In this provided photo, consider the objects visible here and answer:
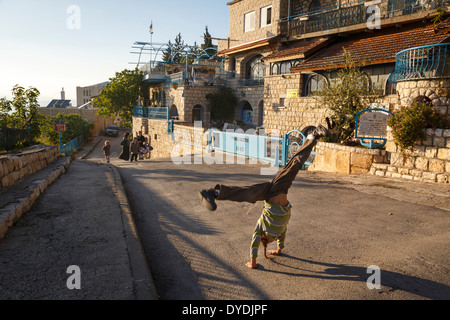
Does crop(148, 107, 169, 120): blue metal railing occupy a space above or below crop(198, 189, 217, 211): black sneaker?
above

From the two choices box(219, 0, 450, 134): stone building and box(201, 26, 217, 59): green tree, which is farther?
box(201, 26, 217, 59): green tree

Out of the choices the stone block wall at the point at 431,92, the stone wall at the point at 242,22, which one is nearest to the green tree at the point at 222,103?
the stone wall at the point at 242,22

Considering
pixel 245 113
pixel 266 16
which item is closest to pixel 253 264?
pixel 266 16

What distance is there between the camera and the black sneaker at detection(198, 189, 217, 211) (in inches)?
132

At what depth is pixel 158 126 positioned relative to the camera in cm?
2777

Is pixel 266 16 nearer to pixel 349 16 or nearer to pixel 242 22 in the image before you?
pixel 242 22

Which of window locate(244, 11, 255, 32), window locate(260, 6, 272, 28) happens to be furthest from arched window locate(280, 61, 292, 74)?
window locate(244, 11, 255, 32)

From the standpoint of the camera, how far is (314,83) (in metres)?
17.9

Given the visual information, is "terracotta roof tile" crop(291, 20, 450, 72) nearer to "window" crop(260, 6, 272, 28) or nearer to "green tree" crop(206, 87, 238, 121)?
"window" crop(260, 6, 272, 28)

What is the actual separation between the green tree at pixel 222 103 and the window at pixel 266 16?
231 inches

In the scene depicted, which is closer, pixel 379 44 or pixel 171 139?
pixel 379 44

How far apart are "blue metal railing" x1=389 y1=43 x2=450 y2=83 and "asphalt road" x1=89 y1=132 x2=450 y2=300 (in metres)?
3.10

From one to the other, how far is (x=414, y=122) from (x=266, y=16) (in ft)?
59.3
